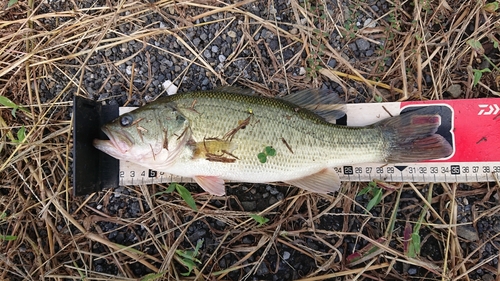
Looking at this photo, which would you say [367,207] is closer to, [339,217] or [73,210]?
[339,217]

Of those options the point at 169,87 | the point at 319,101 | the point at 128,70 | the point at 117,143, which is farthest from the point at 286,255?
the point at 128,70

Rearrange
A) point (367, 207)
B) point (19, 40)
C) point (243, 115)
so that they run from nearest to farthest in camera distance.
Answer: point (243, 115)
point (367, 207)
point (19, 40)

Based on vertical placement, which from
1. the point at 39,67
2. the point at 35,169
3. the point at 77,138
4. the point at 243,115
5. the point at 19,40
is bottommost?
the point at 35,169

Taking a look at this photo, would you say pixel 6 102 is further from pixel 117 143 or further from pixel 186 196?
pixel 186 196

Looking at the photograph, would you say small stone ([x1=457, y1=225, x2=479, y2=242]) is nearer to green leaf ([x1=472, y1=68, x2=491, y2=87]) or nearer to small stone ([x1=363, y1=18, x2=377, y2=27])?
green leaf ([x1=472, y1=68, x2=491, y2=87])

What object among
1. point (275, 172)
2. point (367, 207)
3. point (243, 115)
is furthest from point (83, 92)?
point (367, 207)

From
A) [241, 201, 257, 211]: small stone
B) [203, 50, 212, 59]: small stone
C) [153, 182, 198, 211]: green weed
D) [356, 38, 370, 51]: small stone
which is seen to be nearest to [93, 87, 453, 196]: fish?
[153, 182, 198, 211]: green weed
